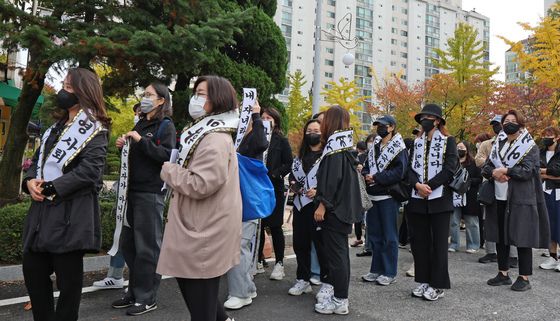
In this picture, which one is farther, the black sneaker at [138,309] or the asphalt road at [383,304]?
the asphalt road at [383,304]

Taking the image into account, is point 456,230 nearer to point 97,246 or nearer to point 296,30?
point 97,246

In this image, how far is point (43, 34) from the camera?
4.88 m

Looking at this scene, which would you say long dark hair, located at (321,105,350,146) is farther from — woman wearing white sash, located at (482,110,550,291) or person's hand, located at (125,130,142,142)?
woman wearing white sash, located at (482,110,550,291)

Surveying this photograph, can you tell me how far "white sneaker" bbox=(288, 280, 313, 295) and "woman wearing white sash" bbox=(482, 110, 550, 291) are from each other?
7.35ft

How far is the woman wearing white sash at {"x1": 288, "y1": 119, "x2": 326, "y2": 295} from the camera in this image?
4637 mm

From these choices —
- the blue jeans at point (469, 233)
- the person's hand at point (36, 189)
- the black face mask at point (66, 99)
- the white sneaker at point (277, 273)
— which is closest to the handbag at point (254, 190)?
the black face mask at point (66, 99)

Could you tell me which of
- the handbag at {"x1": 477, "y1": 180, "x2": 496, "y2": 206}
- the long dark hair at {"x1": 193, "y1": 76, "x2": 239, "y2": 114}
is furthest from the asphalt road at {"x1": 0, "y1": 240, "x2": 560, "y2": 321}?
the long dark hair at {"x1": 193, "y1": 76, "x2": 239, "y2": 114}

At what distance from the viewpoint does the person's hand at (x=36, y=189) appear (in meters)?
2.65

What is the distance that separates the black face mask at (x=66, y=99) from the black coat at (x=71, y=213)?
0.77ft

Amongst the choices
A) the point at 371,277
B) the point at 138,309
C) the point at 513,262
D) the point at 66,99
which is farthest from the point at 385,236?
the point at 66,99

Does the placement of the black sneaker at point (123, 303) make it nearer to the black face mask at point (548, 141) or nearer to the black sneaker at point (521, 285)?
the black sneaker at point (521, 285)

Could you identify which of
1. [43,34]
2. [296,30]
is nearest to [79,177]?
[43,34]

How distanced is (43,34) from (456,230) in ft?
22.6

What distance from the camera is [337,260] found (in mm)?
3959
